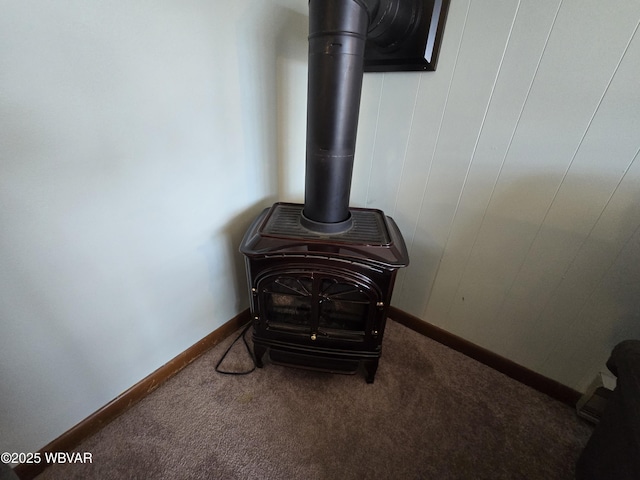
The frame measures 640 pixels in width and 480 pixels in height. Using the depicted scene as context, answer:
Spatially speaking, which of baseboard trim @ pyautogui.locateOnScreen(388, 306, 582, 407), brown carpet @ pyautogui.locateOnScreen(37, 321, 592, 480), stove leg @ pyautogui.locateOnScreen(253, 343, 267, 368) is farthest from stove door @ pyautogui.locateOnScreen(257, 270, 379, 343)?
baseboard trim @ pyautogui.locateOnScreen(388, 306, 582, 407)

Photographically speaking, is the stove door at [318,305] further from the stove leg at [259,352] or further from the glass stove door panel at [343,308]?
the stove leg at [259,352]

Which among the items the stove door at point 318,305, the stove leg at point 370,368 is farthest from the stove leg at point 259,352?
the stove leg at point 370,368

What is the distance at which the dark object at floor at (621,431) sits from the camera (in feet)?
2.06

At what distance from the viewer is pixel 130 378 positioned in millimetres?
1153

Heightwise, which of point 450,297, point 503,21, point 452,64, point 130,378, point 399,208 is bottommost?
point 130,378

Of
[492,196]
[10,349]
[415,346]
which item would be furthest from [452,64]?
[10,349]

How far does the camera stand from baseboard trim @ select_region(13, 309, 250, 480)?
0.96m

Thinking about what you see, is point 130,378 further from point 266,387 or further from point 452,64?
point 452,64

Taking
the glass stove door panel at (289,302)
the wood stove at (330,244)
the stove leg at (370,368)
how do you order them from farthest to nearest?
the stove leg at (370,368) → the glass stove door panel at (289,302) → the wood stove at (330,244)

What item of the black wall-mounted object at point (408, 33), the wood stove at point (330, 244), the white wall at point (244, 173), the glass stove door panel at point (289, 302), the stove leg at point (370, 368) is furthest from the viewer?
the stove leg at point (370, 368)

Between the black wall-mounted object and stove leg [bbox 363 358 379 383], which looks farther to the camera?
stove leg [bbox 363 358 379 383]

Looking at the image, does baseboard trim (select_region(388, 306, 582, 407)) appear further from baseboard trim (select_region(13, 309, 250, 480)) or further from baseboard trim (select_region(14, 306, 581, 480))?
baseboard trim (select_region(13, 309, 250, 480))

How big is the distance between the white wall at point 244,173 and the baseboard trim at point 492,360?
50 mm

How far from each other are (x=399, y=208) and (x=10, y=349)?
5.13 ft
